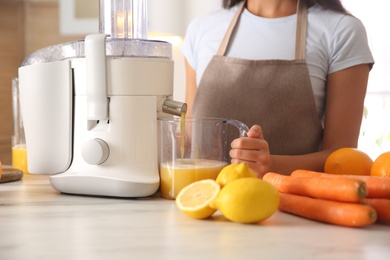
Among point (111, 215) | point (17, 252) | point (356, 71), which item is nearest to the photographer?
point (17, 252)

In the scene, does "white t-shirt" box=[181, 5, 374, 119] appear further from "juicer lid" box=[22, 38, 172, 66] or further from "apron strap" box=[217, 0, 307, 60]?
"juicer lid" box=[22, 38, 172, 66]

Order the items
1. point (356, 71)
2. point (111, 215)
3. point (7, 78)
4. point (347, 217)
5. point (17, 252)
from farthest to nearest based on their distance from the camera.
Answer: point (7, 78), point (356, 71), point (111, 215), point (347, 217), point (17, 252)

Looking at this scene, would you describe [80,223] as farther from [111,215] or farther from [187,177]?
[187,177]

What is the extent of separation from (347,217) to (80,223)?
408 mm

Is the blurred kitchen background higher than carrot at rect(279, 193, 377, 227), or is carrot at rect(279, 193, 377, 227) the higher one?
the blurred kitchen background

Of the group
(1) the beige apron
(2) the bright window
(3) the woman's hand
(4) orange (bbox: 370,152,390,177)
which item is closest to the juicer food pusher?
(3) the woman's hand

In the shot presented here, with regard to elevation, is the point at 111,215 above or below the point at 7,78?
below

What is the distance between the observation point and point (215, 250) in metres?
0.77

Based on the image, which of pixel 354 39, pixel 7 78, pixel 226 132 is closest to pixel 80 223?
pixel 226 132

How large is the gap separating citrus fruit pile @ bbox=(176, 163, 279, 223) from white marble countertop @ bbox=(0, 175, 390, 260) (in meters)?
0.02

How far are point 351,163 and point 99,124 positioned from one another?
0.52 m

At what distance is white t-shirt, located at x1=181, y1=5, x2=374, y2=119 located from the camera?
1646 millimetres

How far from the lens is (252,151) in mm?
1232

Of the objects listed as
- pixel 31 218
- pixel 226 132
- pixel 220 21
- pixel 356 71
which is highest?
pixel 220 21
